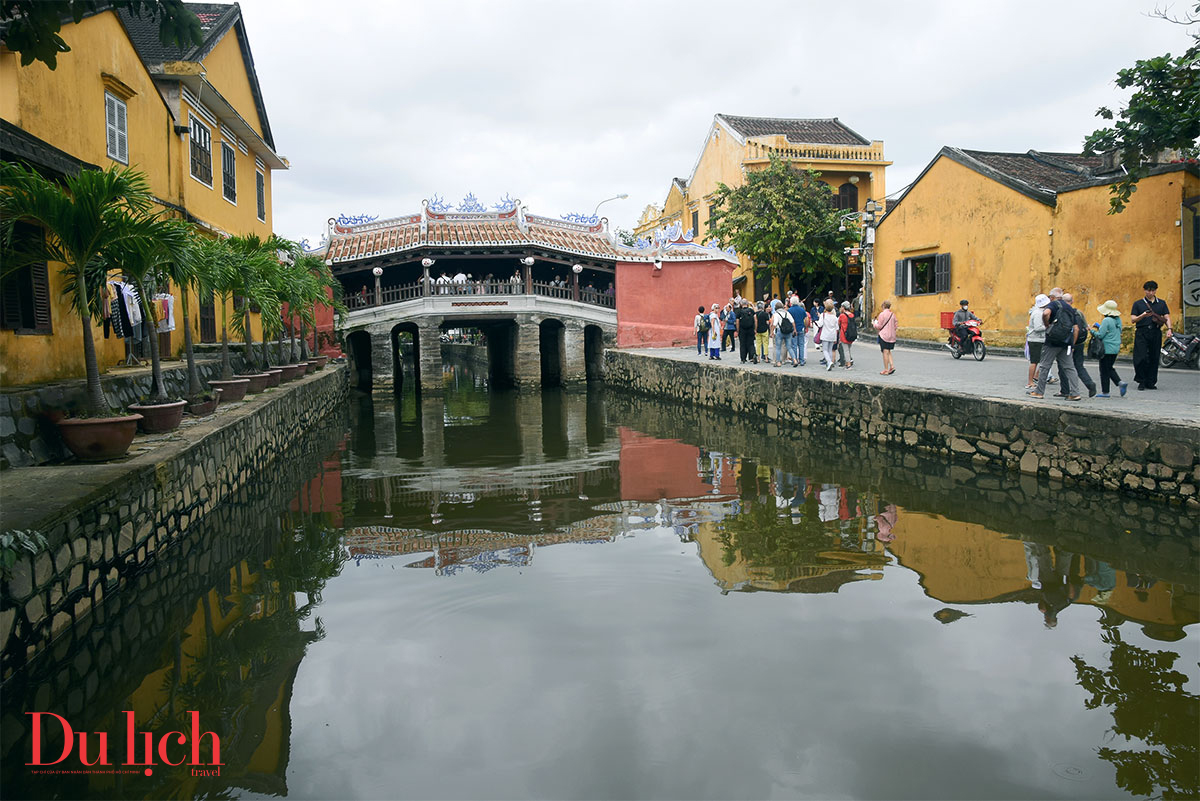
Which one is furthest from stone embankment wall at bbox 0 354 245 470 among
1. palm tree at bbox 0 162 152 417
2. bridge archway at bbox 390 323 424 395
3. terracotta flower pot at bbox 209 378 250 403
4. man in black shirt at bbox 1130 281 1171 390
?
bridge archway at bbox 390 323 424 395

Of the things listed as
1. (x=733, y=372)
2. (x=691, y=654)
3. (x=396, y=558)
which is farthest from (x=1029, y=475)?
(x=733, y=372)

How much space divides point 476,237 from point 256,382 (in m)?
13.9

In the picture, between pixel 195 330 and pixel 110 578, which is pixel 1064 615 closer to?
pixel 110 578

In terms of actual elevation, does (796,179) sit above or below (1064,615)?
above

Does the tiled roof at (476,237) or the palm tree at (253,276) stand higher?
the tiled roof at (476,237)

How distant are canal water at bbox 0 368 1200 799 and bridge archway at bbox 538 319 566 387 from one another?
1896cm

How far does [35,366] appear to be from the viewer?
8.26 m

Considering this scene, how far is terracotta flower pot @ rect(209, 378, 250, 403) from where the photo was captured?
11.5 meters

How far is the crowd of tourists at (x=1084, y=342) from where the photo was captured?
9.46 metres

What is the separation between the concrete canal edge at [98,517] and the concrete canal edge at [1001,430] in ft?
25.9

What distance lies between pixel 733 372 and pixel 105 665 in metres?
13.9

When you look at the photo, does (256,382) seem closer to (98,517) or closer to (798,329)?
(98,517)

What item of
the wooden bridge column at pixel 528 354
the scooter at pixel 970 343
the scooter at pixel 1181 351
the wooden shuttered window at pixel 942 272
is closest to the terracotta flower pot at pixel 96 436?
the scooter at pixel 1181 351

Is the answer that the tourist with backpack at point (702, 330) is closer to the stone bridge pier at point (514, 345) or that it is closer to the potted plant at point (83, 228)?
the stone bridge pier at point (514, 345)
